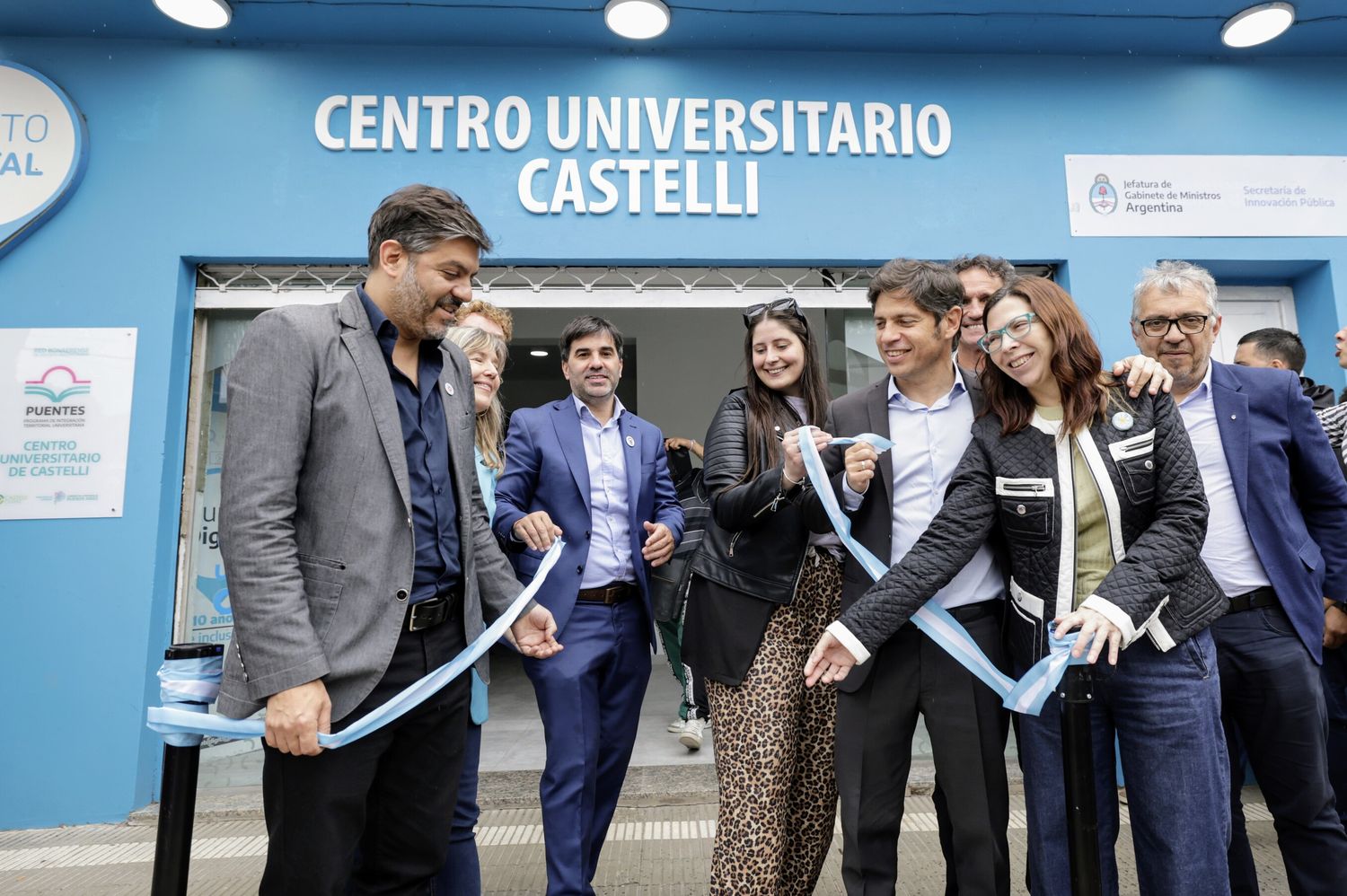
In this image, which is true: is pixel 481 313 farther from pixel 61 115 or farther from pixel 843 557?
pixel 61 115

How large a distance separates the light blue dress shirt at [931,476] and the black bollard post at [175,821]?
172cm

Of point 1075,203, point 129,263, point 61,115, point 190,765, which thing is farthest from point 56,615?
point 1075,203

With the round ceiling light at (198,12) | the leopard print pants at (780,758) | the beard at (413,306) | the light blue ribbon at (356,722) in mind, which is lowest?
the leopard print pants at (780,758)

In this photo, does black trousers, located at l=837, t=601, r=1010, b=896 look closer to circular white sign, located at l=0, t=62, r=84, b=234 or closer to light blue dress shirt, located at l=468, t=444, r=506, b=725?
light blue dress shirt, located at l=468, t=444, r=506, b=725

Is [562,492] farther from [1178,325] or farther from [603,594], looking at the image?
[1178,325]

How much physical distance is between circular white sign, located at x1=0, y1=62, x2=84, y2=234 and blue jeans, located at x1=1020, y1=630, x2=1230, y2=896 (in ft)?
17.3

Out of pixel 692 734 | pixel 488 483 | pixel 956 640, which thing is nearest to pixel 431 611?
pixel 488 483

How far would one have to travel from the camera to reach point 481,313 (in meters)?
3.24

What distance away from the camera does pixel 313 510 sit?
172 cm

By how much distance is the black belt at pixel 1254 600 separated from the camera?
2.24 m

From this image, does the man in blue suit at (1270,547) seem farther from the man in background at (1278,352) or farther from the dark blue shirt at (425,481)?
the dark blue shirt at (425,481)

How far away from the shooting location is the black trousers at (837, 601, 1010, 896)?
2.03 metres

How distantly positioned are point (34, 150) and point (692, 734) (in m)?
4.88

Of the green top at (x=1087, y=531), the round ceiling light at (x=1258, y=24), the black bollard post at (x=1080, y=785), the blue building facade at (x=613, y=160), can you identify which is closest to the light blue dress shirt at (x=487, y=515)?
the black bollard post at (x=1080, y=785)
